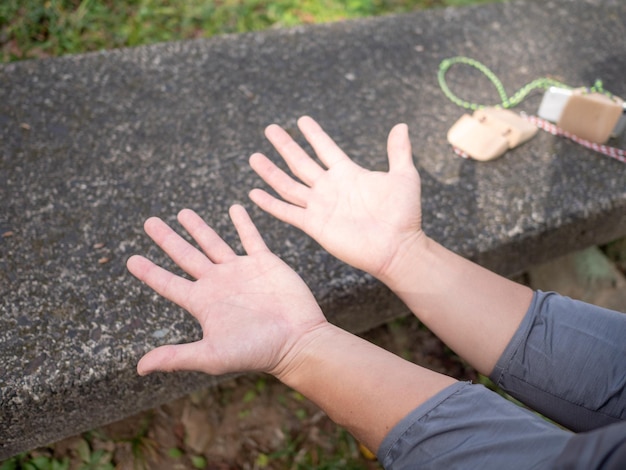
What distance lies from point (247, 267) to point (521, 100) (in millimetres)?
1463

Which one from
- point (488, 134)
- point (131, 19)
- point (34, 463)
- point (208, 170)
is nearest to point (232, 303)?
point (208, 170)

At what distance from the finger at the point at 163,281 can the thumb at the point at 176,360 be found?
5.8 inches

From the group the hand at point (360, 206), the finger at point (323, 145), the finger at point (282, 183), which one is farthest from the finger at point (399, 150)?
the finger at point (282, 183)

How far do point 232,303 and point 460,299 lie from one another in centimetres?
56

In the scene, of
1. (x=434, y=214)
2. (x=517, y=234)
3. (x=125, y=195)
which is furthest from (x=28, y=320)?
(x=517, y=234)

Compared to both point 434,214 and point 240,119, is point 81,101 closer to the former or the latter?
A: point 240,119

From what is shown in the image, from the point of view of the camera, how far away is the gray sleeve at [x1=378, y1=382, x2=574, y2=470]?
0.97 m

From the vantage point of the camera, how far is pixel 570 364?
121cm

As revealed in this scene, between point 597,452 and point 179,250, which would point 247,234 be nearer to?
point 179,250

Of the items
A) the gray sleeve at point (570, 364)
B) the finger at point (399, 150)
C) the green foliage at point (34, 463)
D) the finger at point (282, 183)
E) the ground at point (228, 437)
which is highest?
the finger at point (399, 150)

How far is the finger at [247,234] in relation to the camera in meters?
1.36

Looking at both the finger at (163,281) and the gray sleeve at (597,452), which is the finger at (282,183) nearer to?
the finger at (163,281)

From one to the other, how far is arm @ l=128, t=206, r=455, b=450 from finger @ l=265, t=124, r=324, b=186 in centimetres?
26

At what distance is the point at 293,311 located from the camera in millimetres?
1254
